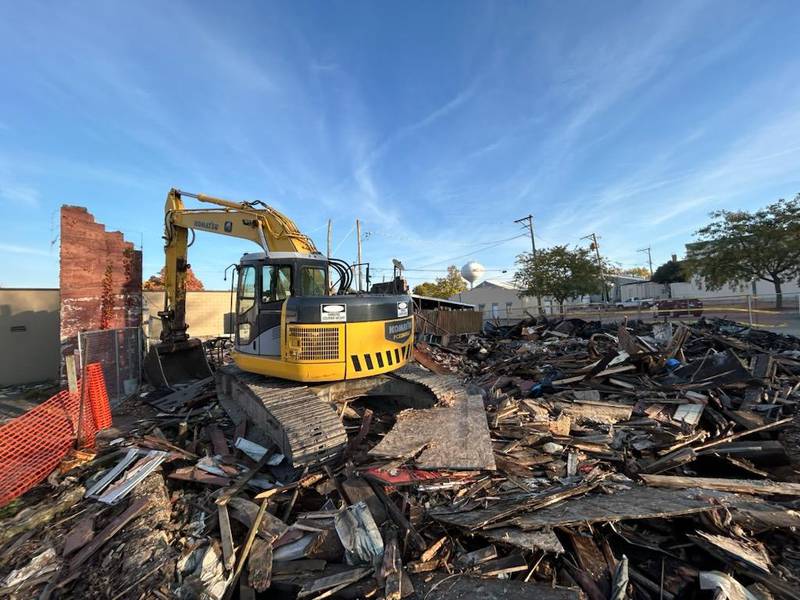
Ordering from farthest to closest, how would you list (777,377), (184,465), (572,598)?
(777,377) → (184,465) → (572,598)

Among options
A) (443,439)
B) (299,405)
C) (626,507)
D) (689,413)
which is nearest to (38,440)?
(299,405)

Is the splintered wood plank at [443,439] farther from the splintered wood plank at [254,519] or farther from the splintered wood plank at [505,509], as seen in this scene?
the splintered wood plank at [254,519]

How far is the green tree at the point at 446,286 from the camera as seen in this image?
201 feet

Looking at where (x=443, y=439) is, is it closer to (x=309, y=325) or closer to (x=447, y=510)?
(x=447, y=510)

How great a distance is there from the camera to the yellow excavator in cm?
495

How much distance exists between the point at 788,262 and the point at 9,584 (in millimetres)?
41513

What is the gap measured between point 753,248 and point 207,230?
38019 mm

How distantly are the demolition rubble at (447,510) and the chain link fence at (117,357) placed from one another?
447 centimetres

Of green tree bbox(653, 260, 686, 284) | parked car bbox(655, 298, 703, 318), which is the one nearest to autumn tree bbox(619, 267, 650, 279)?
green tree bbox(653, 260, 686, 284)

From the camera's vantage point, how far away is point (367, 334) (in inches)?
237

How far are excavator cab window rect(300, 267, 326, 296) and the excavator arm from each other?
28.1 inches

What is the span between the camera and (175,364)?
10.6 metres

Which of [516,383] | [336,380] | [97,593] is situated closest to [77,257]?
[336,380]

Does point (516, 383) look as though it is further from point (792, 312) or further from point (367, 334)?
point (792, 312)
